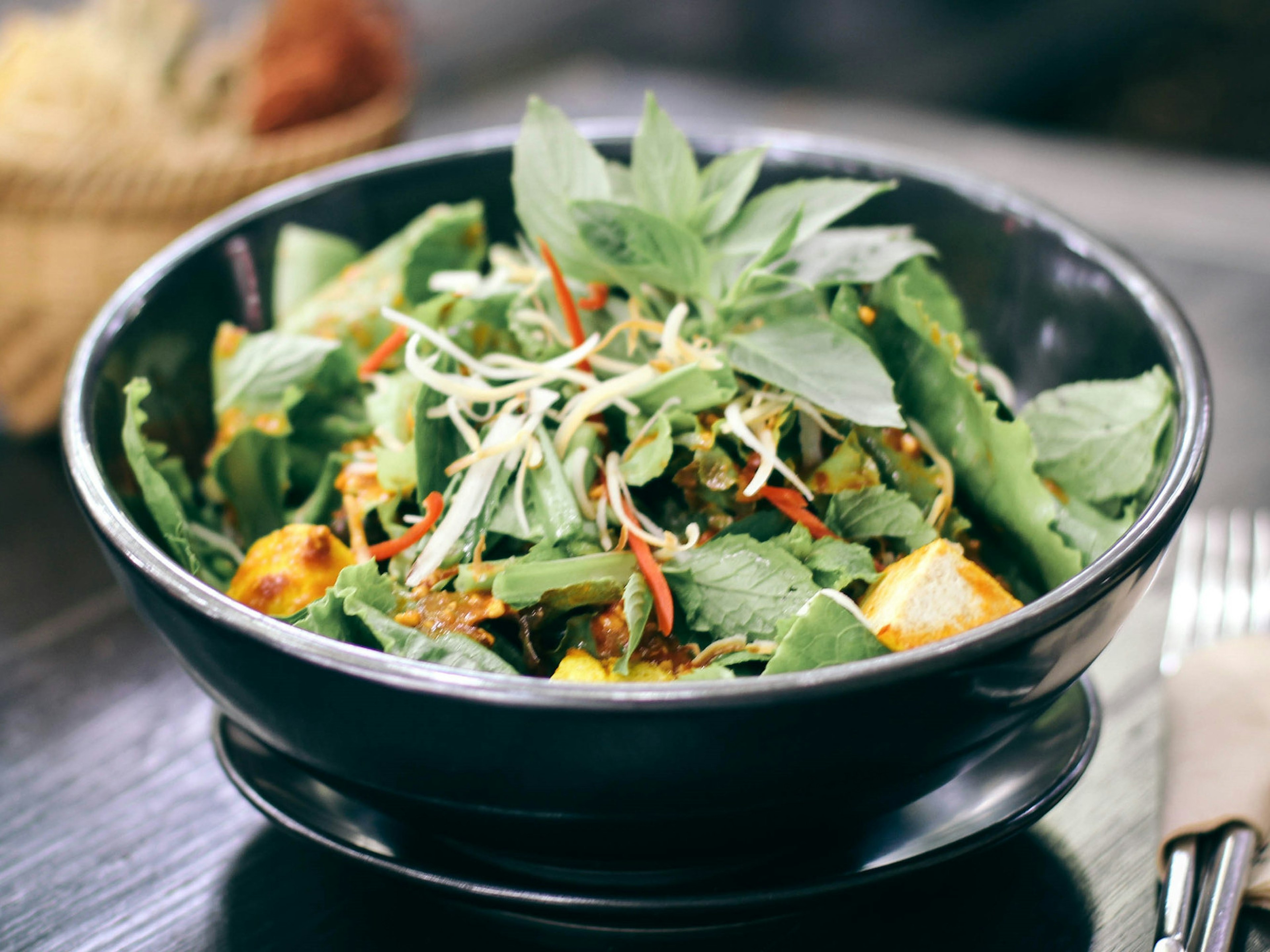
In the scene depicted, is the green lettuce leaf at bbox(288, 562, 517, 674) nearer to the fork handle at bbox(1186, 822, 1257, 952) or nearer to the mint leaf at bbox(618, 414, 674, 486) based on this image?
the mint leaf at bbox(618, 414, 674, 486)

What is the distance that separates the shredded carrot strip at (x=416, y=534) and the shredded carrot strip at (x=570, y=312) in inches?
7.7

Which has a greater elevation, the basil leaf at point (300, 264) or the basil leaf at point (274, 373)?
the basil leaf at point (300, 264)

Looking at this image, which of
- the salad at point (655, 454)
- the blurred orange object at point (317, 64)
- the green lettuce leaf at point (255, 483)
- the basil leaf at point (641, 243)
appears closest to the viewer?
the salad at point (655, 454)

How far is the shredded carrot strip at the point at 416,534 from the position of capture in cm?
93

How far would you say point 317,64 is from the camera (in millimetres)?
1918

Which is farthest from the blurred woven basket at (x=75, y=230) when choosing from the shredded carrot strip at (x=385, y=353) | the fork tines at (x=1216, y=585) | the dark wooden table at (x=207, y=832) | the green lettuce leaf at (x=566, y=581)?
the fork tines at (x=1216, y=585)

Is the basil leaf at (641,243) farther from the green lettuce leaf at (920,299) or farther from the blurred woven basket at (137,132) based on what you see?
the blurred woven basket at (137,132)

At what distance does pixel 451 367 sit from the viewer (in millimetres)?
1034

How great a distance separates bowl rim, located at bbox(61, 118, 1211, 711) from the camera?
2.00 feet

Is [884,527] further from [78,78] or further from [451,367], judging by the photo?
[78,78]

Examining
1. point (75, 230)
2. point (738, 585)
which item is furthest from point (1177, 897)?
point (75, 230)

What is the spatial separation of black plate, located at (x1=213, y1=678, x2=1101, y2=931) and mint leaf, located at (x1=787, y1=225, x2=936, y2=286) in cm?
45

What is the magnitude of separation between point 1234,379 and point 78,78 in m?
2.03

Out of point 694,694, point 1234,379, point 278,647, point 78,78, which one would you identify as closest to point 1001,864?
point 694,694
